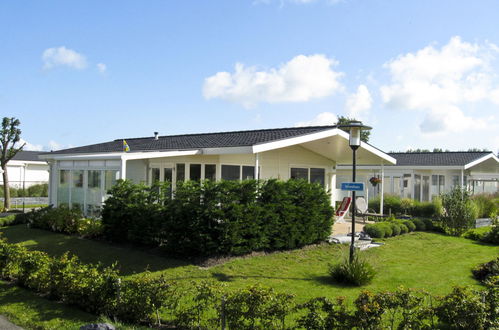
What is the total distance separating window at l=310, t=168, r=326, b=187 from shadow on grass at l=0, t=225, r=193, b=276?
9.34m

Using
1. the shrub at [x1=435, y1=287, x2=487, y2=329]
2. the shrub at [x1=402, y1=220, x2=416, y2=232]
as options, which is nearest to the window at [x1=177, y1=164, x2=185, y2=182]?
the shrub at [x1=402, y1=220, x2=416, y2=232]

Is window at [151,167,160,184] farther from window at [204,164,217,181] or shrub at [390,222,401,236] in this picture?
shrub at [390,222,401,236]

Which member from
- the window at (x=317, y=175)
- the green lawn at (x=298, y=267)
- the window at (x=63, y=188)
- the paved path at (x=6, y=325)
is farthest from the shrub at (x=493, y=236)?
the window at (x=63, y=188)

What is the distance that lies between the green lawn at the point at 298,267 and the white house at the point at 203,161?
237 cm

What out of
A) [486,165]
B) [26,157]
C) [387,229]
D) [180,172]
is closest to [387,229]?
[387,229]

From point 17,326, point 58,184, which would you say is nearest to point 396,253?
point 17,326

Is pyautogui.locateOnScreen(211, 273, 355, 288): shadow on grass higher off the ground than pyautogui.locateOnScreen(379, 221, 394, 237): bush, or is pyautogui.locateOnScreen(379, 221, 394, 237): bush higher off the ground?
pyautogui.locateOnScreen(379, 221, 394, 237): bush

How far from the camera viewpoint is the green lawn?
7.76 m

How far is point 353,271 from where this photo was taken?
8211 mm

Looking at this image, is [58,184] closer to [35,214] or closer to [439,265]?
[35,214]

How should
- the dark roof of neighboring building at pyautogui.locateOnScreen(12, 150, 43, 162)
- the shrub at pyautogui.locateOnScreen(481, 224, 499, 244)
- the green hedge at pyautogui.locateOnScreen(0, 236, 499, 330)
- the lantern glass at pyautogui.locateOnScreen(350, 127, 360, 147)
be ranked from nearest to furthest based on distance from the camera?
the green hedge at pyautogui.locateOnScreen(0, 236, 499, 330), the lantern glass at pyautogui.locateOnScreen(350, 127, 360, 147), the shrub at pyautogui.locateOnScreen(481, 224, 499, 244), the dark roof of neighboring building at pyautogui.locateOnScreen(12, 150, 43, 162)

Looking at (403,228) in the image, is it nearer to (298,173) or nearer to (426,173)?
(298,173)

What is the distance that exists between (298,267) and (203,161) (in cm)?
617

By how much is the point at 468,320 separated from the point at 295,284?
11.5 ft
